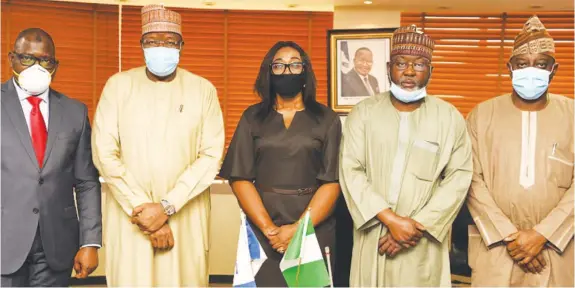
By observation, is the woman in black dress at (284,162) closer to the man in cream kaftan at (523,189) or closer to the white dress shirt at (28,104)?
the man in cream kaftan at (523,189)

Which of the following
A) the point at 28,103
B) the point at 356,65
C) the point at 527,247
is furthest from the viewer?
the point at 356,65

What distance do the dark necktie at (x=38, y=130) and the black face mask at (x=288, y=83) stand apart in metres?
1.23

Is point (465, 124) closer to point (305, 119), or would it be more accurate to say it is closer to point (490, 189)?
point (490, 189)

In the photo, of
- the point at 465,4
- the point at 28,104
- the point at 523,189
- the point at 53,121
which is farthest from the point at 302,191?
the point at 465,4

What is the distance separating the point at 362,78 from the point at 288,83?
8.57ft

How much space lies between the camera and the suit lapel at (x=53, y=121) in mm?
4066

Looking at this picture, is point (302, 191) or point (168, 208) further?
point (302, 191)

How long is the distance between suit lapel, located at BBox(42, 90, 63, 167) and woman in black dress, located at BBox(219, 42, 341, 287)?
0.93 m

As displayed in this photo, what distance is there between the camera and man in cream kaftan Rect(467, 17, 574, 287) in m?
4.28

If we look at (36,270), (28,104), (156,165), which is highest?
(28,104)

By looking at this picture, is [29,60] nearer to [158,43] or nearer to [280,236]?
[158,43]

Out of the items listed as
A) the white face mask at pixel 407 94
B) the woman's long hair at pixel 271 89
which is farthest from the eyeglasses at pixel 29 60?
the white face mask at pixel 407 94

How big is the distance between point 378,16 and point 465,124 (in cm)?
304

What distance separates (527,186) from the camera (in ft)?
14.2
